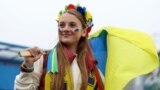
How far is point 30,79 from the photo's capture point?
1996 mm

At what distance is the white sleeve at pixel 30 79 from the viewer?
1.98 metres

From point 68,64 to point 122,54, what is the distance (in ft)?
1.30

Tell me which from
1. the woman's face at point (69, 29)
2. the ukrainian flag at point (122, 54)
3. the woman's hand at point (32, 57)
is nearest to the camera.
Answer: the woman's hand at point (32, 57)

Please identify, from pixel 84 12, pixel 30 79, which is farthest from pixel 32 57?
pixel 84 12

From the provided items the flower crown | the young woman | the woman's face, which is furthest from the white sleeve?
the flower crown

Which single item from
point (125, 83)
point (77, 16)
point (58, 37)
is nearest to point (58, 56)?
point (58, 37)

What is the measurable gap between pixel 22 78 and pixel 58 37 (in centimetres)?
29

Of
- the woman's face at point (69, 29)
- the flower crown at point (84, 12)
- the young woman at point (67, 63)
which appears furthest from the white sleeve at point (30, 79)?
the flower crown at point (84, 12)

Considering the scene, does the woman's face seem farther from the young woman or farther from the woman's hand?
the woman's hand

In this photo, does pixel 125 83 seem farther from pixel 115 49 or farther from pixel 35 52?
pixel 35 52

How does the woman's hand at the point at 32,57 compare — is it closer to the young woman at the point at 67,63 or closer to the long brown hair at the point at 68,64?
the young woman at the point at 67,63

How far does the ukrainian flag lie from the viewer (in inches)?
86.4

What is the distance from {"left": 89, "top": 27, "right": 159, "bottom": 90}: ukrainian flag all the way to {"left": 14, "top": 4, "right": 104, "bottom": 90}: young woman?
0.41 feet

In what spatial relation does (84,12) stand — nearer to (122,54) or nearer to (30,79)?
(122,54)
